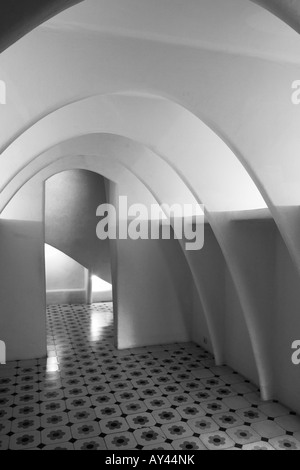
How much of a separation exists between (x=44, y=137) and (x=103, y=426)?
14.1ft

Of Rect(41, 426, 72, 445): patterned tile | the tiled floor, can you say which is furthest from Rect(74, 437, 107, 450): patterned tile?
Rect(41, 426, 72, 445): patterned tile

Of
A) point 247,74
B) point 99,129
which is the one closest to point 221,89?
point 247,74

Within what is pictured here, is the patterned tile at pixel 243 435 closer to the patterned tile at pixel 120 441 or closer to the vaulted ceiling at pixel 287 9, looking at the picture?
the patterned tile at pixel 120 441

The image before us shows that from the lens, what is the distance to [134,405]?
6.19m

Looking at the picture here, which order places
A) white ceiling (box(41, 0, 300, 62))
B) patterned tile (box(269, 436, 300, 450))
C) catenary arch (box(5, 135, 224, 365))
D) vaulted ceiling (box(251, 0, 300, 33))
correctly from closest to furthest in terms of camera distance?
vaulted ceiling (box(251, 0, 300, 33))
white ceiling (box(41, 0, 300, 62))
patterned tile (box(269, 436, 300, 450))
catenary arch (box(5, 135, 224, 365))

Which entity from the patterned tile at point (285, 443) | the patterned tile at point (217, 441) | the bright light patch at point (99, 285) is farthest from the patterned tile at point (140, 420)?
the bright light patch at point (99, 285)

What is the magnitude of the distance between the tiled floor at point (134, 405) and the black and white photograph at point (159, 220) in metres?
0.03

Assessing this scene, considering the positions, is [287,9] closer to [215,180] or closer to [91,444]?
[215,180]

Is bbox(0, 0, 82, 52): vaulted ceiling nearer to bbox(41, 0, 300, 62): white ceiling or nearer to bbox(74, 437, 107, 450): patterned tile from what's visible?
bbox(41, 0, 300, 62): white ceiling

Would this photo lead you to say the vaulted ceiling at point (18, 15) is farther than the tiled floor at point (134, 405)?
No

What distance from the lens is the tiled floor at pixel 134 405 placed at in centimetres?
512

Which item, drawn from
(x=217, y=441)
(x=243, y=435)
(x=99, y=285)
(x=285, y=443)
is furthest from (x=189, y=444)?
(x=99, y=285)

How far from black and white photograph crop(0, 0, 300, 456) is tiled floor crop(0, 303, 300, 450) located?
0.11ft

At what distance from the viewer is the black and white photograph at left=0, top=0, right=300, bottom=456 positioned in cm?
347
